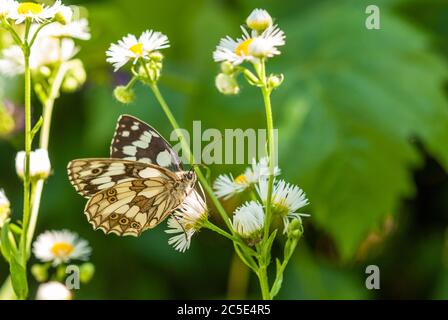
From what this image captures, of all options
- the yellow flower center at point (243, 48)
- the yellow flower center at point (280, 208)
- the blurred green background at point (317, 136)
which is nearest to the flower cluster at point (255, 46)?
the yellow flower center at point (243, 48)

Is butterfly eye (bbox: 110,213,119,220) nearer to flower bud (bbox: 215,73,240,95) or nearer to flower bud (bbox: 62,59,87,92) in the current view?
flower bud (bbox: 215,73,240,95)

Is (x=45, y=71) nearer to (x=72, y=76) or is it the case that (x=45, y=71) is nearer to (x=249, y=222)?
(x=72, y=76)

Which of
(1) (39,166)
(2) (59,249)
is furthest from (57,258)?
(1) (39,166)

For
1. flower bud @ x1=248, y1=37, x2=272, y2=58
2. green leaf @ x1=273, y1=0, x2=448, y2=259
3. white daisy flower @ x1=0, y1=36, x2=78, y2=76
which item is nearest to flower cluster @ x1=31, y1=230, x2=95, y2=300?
white daisy flower @ x1=0, y1=36, x2=78, y2=76

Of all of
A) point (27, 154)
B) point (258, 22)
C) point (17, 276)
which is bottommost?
point (17, 276)

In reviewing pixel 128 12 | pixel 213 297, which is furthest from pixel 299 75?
pixel 128 12

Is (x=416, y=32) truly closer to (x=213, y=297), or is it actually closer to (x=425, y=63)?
(x=425, y=63)
